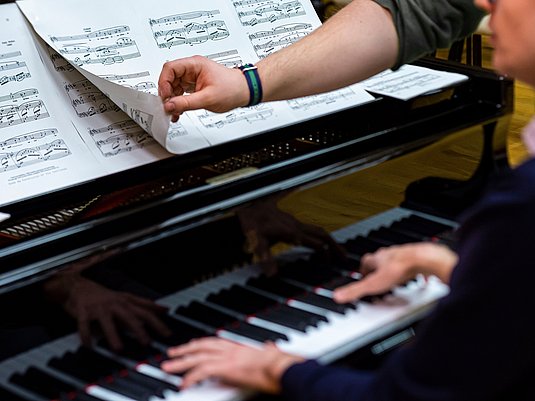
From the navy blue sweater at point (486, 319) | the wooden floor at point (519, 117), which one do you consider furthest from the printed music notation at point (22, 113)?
the wooden floor at point (519, 117)

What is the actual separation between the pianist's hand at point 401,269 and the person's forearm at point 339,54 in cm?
51

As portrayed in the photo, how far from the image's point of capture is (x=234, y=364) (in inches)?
51.3

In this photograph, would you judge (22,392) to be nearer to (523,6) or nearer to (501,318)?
(501,318)

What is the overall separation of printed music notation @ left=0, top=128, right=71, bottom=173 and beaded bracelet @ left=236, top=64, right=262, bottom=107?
1.25 feet

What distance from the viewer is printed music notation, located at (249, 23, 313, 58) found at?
197 centimetres

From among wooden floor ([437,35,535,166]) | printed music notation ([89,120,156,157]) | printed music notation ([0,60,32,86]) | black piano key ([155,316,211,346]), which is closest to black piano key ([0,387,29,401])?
black piano key ([155,316,211,346])

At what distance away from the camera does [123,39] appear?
184 cm

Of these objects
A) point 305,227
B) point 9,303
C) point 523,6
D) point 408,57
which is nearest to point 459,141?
point 408,57

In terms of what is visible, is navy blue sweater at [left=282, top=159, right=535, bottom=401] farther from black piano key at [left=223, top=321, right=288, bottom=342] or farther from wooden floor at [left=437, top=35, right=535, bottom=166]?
wooden floor at [left=437, top=35, right=535, bottom=166]

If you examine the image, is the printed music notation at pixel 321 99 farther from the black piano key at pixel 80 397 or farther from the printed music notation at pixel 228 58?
the black piano key at pixel 80 397

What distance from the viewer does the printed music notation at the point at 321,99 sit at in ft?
6.38

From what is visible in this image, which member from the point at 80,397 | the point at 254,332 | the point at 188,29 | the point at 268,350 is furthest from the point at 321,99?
the point at 80,397

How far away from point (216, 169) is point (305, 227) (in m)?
0.24

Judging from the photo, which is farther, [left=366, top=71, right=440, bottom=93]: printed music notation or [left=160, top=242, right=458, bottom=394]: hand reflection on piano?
[left=366, top=71, right=440, bottom=93]: printed music notation
